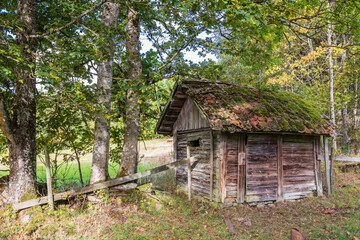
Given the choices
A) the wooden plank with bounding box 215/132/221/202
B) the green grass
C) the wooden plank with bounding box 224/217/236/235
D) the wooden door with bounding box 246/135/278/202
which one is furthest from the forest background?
the wooden plank with bounding box 224/217/236/235

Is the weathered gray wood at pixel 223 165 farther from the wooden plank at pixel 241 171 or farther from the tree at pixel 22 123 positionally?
the tree at pixel 22 123

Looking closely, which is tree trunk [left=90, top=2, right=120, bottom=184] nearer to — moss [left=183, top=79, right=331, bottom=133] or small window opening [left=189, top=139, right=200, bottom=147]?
moss [left=183, top=79, right=331, bottom=133]

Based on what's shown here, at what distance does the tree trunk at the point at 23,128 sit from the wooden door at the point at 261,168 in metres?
6.61

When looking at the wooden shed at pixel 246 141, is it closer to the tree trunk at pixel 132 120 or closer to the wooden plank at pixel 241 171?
the wooden plank at pixel 241 171

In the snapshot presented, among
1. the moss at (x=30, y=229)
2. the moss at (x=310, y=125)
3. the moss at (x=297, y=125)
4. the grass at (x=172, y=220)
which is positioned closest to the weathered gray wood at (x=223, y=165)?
the grass at (x=172, y=220)

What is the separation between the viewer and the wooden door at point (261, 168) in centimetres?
809

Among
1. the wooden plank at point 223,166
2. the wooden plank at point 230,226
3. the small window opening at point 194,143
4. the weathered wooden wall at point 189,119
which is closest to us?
the wooden plank at point 230,226

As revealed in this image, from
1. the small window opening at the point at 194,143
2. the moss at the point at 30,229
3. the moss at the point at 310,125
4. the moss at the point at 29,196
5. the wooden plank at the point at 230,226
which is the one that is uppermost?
the moss at the point at 310,125

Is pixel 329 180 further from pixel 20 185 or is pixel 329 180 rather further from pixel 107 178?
pixel 20 185

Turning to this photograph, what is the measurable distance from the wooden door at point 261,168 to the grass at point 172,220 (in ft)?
1.54

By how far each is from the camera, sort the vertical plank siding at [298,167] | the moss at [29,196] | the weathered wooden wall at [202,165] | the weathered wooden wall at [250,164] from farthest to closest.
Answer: the vertical plank siding at [298,167], the weathered wooden wall at [202,165], the weathered wooden wall at [250,164], the moss at [29,196]

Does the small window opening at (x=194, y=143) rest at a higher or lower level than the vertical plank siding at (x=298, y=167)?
higher

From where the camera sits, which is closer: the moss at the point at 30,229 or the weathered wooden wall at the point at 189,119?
the moss at the point at 30,229

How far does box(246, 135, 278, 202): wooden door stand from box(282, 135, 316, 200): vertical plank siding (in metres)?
0.59
